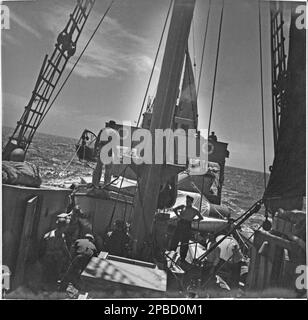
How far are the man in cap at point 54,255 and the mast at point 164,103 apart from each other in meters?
0.77

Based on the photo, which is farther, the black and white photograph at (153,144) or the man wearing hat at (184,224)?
the man wearing hat at (184,224)

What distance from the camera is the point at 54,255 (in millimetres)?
3205

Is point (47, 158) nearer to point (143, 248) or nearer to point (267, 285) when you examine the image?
point (143, 248)

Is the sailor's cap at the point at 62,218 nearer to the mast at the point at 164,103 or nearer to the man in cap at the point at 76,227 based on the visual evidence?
the man in cap at the point at 76,227

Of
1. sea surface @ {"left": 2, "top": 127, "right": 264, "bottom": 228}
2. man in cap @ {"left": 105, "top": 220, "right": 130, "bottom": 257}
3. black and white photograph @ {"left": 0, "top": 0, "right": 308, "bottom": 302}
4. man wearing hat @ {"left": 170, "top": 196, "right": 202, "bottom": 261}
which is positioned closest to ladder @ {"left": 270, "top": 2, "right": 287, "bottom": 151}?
black and white photograph @ {"left": 0, "top": 0, "right": 308, "bottom": 302}

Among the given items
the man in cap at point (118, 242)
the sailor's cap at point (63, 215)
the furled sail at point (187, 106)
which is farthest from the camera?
the furled sail at point (187, 106)

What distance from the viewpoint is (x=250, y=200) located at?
393cm

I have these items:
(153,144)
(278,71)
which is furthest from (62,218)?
(278,71)

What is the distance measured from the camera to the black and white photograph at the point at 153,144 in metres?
3.04

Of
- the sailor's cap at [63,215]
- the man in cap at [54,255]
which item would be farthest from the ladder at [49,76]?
the man in cap at [54,255]

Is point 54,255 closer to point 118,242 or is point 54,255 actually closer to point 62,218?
point 62,218

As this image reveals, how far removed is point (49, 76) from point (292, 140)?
3.14m

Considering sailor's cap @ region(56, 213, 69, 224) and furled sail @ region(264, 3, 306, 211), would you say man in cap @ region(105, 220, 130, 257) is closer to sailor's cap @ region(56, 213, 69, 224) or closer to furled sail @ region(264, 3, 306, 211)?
sailor's cap @ region(56, 213, 69, 224)
